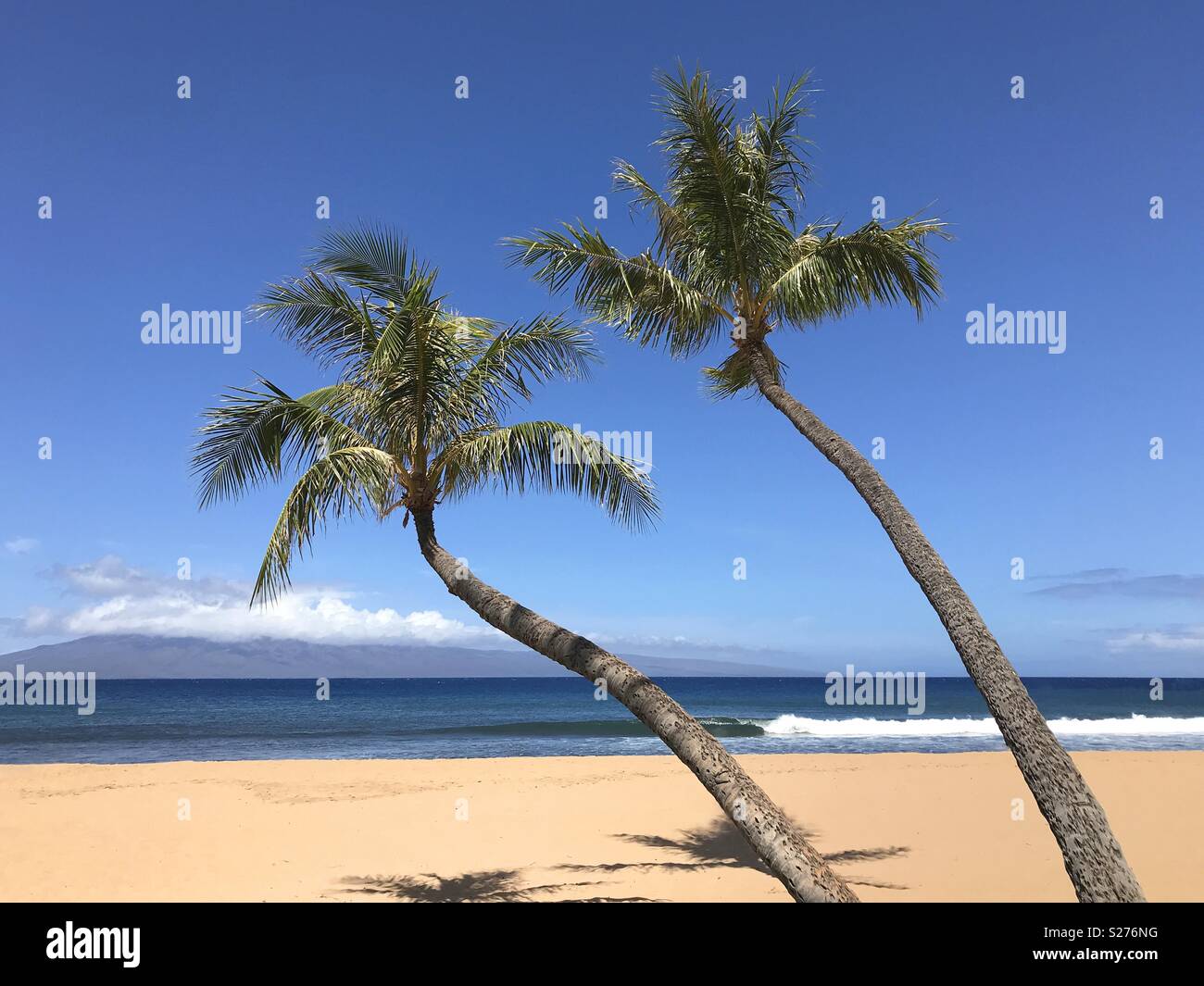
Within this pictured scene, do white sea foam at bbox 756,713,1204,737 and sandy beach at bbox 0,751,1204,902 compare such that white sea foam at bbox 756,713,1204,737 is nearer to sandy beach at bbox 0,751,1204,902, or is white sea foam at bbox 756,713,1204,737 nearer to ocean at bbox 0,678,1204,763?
ocean at bbox 0,678,1204,763

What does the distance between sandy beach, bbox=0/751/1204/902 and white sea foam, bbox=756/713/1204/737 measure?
14.8 meters

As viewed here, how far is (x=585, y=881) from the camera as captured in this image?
361 inches

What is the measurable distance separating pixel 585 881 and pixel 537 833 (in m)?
2.86

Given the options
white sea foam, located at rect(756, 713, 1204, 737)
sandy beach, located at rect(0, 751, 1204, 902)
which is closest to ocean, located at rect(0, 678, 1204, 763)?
white sea foam, located at rect(756, 713, 1204, 737)

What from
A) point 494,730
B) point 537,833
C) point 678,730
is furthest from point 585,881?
point 494,730

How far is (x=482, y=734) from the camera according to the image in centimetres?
3356

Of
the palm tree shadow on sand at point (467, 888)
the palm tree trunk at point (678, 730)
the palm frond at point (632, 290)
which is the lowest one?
the palm tree shadow on sand at point (467, 888)

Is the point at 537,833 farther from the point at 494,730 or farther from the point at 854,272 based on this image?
the point at 494,730

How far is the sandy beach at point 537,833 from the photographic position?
30.0 feet

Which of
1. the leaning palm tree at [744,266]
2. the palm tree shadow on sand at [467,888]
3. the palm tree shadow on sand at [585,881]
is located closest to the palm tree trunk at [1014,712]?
the leaning palm tree at [744,266]

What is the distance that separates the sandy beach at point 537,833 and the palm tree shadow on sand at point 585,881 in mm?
42

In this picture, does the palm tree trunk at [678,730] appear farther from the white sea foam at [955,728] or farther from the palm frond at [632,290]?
the white sea foam at [955,728]

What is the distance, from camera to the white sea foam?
33.0 metres
